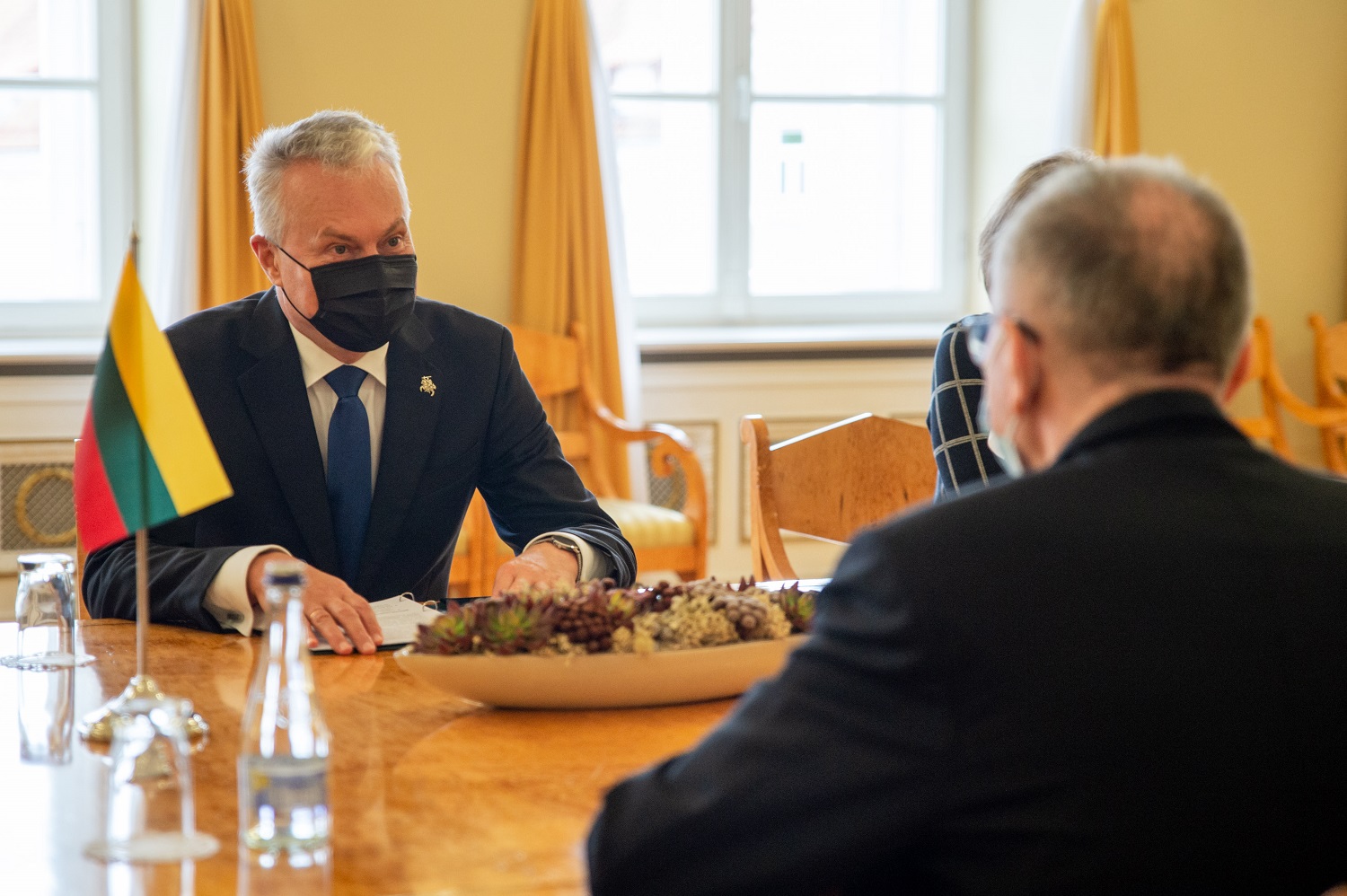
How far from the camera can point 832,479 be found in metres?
2.77

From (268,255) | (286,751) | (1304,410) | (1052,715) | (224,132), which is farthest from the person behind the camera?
(1304,410)

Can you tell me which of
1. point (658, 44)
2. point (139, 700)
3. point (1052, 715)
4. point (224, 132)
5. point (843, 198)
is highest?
point (658, 44)

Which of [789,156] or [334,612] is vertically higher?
[789,156]

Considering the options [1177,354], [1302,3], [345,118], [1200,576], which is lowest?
[1200,576]

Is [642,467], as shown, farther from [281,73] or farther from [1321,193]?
[1321,193]

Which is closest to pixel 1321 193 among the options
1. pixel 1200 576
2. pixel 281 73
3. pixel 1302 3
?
pixel 1302 3

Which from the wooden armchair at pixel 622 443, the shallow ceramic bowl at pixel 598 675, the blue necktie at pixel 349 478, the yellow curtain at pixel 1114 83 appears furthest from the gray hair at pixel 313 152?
the yellow curtain at pixel 1114 83

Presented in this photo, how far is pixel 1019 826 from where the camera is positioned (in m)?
0.90

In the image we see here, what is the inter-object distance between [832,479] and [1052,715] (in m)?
1.87

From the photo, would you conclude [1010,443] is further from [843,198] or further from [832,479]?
[843,198]

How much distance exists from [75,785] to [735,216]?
15.1 ft

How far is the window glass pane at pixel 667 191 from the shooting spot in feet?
18.2

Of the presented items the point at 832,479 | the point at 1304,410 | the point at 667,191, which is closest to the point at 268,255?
the point at 832,479

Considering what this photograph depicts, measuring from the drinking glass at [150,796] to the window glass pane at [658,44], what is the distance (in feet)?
14.7
